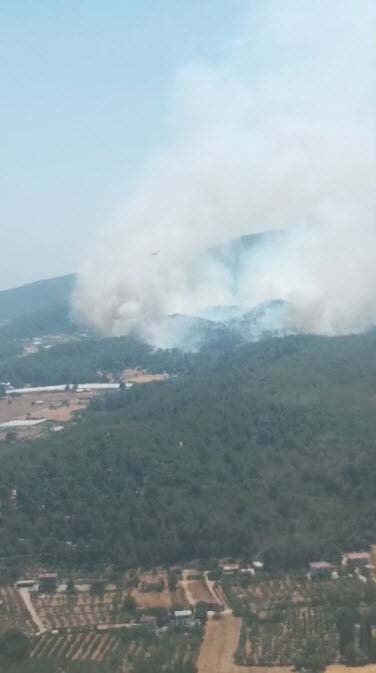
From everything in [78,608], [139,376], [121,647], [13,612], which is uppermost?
[139,376]

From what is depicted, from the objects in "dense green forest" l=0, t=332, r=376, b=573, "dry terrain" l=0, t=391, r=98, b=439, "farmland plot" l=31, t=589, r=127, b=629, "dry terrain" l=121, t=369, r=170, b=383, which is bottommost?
"farmland plot" l=31, t=589, r=127, b=629

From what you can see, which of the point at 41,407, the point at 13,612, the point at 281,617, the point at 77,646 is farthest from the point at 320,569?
the point at 41,407

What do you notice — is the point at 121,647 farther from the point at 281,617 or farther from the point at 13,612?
the point at 13,612

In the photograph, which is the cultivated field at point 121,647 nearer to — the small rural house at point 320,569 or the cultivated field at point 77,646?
the cultivated field at point 77,646

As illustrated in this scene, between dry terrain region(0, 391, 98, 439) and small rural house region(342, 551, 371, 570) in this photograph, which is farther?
dry terrain region(0, 391, 98, 439)

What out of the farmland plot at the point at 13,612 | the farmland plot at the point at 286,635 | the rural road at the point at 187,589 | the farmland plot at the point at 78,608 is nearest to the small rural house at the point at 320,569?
the farmland plot at the point at 286,635

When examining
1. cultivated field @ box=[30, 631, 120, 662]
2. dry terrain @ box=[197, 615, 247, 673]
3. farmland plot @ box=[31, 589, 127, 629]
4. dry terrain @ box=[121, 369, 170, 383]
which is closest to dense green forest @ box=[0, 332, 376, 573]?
farmland plot @ box=[31, 589, 127, 629]

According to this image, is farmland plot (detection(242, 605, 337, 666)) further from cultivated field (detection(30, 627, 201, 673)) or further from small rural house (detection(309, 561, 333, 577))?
small rural house (detection(309, 561, 333, 577))

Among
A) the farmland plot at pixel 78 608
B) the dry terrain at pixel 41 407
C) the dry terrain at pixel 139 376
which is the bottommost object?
the farmland plot at pixel 78 608
